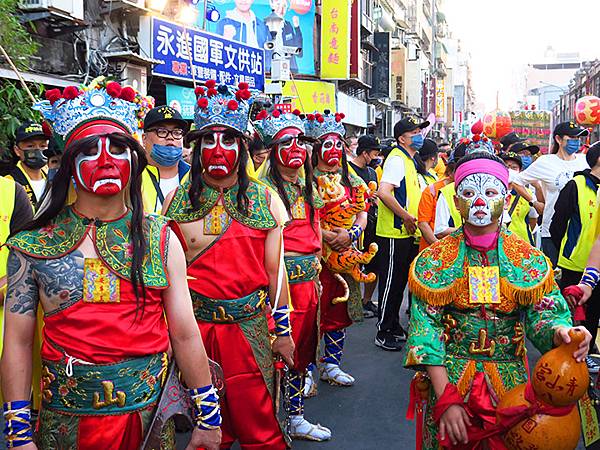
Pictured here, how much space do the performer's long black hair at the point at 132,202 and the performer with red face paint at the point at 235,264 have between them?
1.11 m

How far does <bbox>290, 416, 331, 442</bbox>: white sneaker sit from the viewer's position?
474cm

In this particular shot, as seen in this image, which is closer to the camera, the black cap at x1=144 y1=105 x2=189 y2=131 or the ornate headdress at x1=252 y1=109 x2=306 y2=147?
the ornate headdress at x1=252 y1=109 x2=306 y2=147

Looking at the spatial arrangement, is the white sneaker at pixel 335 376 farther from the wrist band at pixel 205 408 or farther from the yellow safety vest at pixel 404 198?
the wrist band at pixel 205 408

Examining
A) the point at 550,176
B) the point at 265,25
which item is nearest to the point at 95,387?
the point at 550,176

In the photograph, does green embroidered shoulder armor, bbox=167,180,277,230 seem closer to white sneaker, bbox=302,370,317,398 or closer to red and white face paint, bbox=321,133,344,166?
red and white face paint, bbox=321,133,344,166

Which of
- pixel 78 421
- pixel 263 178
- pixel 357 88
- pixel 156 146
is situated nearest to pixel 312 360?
pixel 263 178

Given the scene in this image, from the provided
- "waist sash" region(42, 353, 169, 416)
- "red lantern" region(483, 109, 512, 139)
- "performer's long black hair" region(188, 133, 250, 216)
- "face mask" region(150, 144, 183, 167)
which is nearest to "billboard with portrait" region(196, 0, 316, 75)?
"red lantern" region(483, 109, 512, 139)

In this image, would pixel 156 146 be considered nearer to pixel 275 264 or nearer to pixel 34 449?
pixel 275 264

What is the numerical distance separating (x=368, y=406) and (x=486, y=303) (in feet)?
8.84

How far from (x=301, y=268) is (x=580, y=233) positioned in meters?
2.48

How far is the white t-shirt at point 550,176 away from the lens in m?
7.00

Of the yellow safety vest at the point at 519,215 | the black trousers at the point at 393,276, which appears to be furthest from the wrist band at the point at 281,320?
the yellow safety vest at the point at 519,215

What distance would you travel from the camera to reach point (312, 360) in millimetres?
4961

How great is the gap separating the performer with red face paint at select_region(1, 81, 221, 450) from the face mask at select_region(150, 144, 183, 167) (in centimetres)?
253
